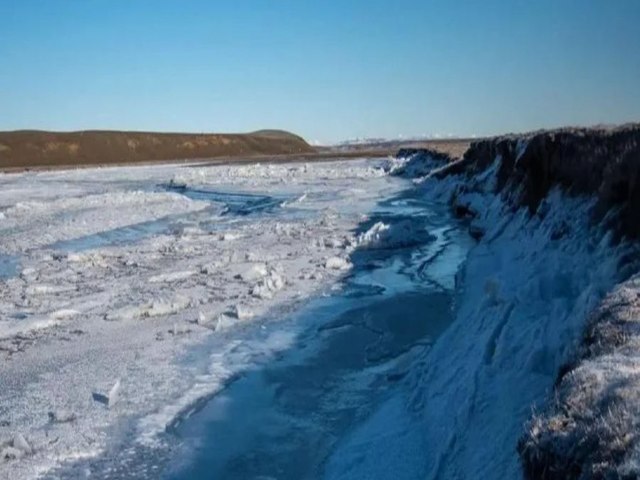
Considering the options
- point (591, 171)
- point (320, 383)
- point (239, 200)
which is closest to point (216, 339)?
point (320, 383)

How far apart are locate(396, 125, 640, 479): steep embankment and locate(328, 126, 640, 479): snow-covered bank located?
0.05ft

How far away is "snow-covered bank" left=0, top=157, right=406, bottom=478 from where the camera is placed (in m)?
7.75

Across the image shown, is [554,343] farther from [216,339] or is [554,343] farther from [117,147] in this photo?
[117,147]

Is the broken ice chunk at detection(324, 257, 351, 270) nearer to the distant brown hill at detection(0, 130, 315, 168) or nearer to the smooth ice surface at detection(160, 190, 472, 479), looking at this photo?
the smooth ice surface at detection(160, 190, 472, 479)

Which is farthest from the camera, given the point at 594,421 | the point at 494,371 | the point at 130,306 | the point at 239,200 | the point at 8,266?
the point at 239,200

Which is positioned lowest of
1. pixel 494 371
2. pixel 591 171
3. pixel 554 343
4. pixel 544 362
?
pixel 494 371

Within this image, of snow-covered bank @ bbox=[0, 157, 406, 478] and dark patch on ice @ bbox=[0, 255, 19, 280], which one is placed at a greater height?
snow-covered bank @ bbox=[0, 157, 406, 478]

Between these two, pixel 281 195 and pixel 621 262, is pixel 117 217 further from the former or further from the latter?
pixel 621 262

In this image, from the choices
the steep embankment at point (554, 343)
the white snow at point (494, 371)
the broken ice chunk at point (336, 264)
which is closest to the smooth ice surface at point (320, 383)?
the white snow at point (494, 371)

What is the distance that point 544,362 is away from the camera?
19.8 feet

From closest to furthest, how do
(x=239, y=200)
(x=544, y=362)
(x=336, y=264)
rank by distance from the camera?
(x=544, y=362) < (x=336, y=264) < (x=239, y=200)

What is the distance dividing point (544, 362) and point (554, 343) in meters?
0.22

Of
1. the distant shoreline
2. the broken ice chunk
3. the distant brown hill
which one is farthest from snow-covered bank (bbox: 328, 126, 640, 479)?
the distant brown hill

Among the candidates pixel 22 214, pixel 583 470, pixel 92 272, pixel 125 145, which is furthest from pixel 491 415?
pixel 125 145
